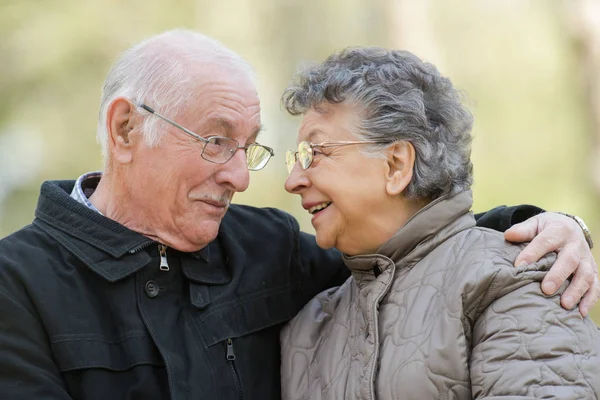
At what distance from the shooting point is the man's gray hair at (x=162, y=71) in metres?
2.97

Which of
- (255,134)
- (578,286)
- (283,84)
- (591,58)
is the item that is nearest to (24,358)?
(255,134)

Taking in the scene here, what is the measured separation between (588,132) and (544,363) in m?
7.65

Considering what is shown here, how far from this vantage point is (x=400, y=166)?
2.81 meters

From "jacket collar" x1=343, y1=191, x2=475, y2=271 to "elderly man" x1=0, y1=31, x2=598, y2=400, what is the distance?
0.67ft

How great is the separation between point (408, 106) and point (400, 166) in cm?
20

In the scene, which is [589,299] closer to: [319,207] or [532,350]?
[532,350]

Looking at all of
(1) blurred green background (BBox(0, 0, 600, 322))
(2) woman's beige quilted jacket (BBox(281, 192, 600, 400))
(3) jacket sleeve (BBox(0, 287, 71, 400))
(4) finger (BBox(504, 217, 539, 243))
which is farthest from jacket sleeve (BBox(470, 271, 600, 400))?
(1) blurred green background (BBox(0, 0, 600, 322))

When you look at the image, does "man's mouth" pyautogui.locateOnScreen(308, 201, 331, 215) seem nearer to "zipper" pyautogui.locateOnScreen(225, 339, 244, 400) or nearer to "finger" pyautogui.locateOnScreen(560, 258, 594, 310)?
"zipper" pyautogui.locateOnScreen(225, 339, 244, 400)

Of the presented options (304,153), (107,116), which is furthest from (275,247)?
(107,116)

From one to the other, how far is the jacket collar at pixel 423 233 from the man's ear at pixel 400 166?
107 millimetres

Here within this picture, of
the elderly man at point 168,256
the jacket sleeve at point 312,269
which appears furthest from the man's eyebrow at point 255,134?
the jacket sleeve at point 312,269

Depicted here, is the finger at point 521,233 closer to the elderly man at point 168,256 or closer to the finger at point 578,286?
the elderly man at point 168,256

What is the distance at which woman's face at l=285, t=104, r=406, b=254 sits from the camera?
2.80 m

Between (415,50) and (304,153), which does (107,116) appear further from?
(415,50)
